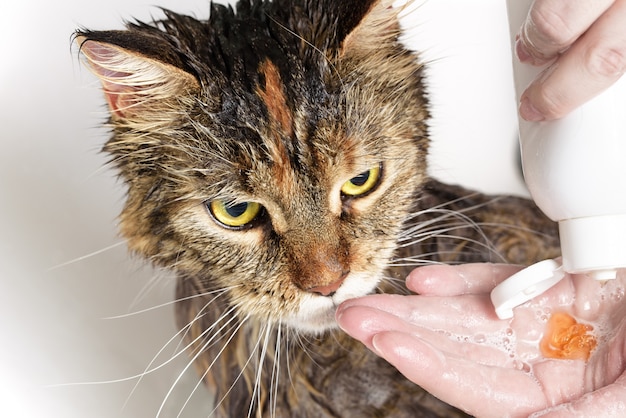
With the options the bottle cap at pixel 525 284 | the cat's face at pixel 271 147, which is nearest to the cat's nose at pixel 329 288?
the cat's face at pixel 271 147

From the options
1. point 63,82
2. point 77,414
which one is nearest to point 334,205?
point 77,414

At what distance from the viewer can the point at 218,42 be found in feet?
4.17

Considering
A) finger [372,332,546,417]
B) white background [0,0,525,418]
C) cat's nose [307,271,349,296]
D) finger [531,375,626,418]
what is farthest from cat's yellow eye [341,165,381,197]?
finger [531,375,626,418]

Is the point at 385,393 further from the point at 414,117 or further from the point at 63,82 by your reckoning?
the point at 63,82

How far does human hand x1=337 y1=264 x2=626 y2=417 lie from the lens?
118cm

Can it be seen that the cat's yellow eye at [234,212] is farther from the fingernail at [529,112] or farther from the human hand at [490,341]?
the fingernail at [529,112]

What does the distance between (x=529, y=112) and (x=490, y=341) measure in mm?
544

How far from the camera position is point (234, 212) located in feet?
4.17

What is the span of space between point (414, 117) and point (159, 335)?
99 centimetres

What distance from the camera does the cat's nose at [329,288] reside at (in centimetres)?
124

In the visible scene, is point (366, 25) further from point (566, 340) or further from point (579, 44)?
point (566, 340)

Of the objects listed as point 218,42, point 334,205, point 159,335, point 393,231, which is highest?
point 218,42

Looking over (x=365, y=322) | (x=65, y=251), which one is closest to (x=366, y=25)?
(x=365, y=322)

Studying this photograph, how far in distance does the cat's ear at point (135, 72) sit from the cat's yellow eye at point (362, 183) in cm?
33
